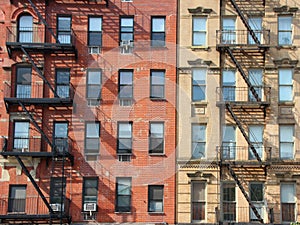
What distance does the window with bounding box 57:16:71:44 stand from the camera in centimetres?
3306

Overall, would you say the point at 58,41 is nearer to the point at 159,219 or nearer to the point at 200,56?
the point at 200,56

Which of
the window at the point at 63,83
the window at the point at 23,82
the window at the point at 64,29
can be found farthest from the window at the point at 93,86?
the window at the point at 23,82

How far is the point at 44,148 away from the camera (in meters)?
32.0

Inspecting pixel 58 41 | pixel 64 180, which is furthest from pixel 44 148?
pixel 58 41

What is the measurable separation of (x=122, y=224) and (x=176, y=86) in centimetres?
773

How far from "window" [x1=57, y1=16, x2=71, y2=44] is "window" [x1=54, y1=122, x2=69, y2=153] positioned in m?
4.46

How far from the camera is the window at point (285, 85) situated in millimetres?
32656

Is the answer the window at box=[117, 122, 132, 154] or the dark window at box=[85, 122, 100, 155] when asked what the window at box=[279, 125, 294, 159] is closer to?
the window at box=[117, 122, 132, 154]

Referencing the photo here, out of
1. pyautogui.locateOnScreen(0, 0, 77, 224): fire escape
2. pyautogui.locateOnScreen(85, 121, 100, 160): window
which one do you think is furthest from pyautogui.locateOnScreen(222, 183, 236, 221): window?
pyautogui.locateOnScreen(0, 0, 77, 224): fire escape

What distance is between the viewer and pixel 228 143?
32312mm

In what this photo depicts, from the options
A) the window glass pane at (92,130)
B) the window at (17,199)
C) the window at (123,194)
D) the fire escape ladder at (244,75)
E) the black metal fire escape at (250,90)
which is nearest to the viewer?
the black metal fire escape at (250,90)

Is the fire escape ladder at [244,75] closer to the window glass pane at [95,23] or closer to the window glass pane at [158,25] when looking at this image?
the window glass pane at [158,25]

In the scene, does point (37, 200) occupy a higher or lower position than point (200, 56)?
lower

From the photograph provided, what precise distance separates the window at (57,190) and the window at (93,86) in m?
4.33
